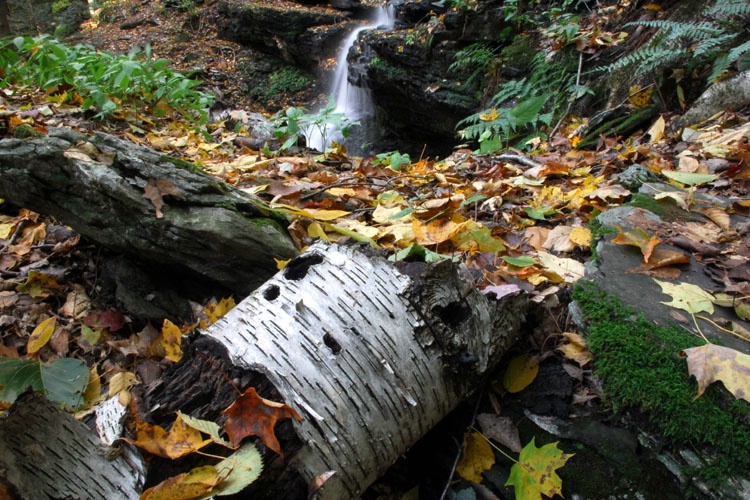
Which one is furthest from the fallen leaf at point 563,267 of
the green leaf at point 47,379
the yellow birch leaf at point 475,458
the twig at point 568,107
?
the twig at point 568,107

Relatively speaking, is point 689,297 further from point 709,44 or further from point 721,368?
point 709,44

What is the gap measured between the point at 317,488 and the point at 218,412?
29 centimetres

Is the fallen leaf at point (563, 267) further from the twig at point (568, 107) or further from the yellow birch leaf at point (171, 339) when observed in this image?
the twig at point (568, 107)

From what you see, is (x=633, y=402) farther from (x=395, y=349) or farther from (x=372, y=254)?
(x=372, y=254)

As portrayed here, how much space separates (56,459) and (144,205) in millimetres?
1081

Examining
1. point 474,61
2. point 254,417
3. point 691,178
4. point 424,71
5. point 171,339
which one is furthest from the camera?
point 424,71

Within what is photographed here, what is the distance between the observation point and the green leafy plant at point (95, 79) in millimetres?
4469

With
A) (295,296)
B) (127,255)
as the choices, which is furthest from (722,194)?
(127,255)

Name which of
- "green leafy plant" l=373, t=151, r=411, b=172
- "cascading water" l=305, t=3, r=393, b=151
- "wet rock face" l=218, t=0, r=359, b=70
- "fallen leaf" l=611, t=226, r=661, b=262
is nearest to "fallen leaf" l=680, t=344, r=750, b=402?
"fallen leaf" l=611, t=226, r=661, b=262

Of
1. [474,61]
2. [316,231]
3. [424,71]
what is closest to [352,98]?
[424,71]

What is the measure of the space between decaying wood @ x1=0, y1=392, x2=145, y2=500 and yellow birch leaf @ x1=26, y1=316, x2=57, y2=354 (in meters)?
0.98

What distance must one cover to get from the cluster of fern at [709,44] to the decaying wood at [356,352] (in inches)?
132

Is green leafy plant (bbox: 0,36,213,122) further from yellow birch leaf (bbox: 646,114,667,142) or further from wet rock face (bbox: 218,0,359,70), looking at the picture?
wet rock face (bbox: 218,0,359,70)

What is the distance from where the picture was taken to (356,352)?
45.8 inches
